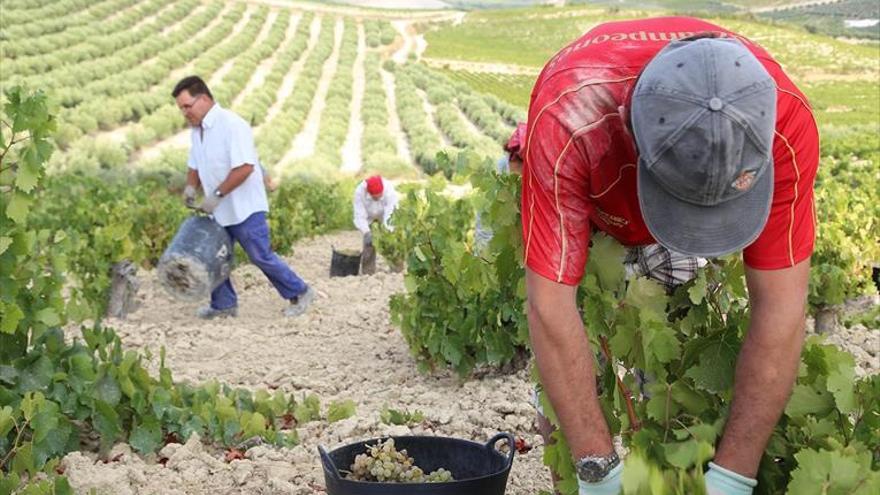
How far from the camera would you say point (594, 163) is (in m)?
2.11

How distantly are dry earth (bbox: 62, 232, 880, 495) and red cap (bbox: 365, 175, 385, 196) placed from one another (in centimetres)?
72

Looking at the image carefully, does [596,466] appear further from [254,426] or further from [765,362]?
[254,426]

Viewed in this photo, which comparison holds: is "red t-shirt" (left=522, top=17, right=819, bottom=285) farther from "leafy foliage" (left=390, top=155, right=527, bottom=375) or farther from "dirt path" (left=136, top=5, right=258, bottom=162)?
"dirt path" (left=136, top=5, right=258, bottom=162)

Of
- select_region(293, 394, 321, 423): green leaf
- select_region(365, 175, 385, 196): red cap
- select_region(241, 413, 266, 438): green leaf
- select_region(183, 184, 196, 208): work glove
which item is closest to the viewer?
select_region(241, 413, 266, 438): green leaf

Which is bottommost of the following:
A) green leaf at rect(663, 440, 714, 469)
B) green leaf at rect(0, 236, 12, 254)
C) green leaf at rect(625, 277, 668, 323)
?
green leaf at rect(0, 236, 12, 254)

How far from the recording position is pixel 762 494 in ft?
7.64

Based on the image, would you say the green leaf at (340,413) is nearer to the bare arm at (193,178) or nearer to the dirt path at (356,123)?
the bare arm at (193,178)

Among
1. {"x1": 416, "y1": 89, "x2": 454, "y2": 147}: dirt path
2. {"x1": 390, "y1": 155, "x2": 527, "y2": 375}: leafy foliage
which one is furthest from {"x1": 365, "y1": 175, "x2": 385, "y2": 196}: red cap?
{"x1": 416, "y1": 89, "x2": 454, "y2": 147}: dirt path

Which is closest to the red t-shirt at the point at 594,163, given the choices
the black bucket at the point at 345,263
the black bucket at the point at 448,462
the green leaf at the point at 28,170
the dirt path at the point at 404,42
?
the black bucket at the point at 448,462

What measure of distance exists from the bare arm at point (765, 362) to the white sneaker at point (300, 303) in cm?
559

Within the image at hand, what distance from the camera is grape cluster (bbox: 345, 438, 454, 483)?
2930 millimetres

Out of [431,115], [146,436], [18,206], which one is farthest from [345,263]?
[431,115]

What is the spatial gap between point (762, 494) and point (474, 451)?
990 mm

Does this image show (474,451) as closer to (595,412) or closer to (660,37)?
(595,412)
